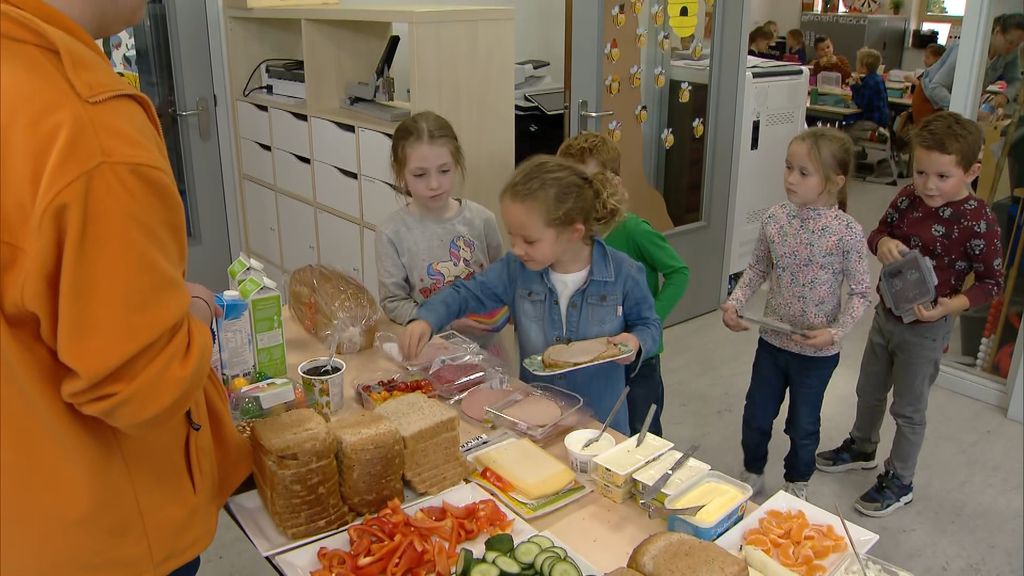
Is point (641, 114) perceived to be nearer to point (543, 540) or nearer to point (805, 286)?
point (805, 286)

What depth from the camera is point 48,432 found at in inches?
37.0

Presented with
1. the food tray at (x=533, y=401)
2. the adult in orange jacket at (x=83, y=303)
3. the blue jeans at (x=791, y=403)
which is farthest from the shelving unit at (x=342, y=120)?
the adult in orange jacket at (x=83, y=303)

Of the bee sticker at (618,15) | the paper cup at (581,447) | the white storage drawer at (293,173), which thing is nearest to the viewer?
the paper cup at (581,447)

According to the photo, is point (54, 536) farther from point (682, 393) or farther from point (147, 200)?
point (682, 393)

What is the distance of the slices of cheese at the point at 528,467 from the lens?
4.39ft

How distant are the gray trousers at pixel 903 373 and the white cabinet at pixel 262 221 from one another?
9.75 ft

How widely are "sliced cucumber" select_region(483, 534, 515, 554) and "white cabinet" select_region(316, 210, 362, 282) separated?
8.04ft

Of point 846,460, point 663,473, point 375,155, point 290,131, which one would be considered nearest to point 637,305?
point 663,473

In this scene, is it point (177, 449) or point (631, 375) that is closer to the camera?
point (177, 449)

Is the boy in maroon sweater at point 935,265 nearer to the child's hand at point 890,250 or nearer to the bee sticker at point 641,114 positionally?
the child's hand at point 890,250

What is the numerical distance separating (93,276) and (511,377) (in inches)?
39.6

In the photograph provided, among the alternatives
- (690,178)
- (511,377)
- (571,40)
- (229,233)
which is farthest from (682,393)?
(229,233)

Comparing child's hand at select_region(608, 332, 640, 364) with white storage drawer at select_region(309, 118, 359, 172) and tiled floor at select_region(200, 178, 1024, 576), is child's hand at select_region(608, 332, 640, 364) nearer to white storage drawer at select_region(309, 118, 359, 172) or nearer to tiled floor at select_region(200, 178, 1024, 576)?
tiled floor at select_region(200, 178, 1024, 576)

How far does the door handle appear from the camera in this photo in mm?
4134
